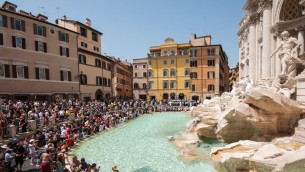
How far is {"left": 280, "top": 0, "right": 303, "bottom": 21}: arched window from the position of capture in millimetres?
16725

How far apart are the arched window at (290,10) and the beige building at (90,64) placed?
2470 centimetres

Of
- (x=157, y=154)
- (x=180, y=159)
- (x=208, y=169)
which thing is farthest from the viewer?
(x=157, y=154)

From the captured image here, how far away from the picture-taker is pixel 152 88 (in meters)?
47.8

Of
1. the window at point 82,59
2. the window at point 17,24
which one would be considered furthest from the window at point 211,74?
the window at point 17,24

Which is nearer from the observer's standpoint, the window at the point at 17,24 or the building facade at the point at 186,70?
the window at the point at 17,24

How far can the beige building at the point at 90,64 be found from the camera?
29.1m

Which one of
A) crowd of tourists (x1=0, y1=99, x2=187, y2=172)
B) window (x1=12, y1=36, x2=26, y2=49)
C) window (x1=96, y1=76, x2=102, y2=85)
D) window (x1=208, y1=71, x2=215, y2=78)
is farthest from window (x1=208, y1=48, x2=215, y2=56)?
window (x1=12, y1=36, x2=26, y2=49)

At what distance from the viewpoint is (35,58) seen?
22.0 metres

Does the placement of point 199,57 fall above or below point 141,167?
above

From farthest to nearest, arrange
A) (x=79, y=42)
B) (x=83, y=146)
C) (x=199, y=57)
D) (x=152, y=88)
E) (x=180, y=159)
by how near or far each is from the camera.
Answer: (x=152, y=88)
(x=199, y=57)
(x=79, y=42)
(x=83, y=146)
(x=180, y=159)

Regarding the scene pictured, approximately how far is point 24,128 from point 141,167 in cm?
819

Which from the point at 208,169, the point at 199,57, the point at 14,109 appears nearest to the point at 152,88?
the point at 199,57

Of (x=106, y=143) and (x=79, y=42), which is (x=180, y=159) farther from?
(x=79, y=42)

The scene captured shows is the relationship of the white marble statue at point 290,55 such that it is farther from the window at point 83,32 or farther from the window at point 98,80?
the window at point 98,80
